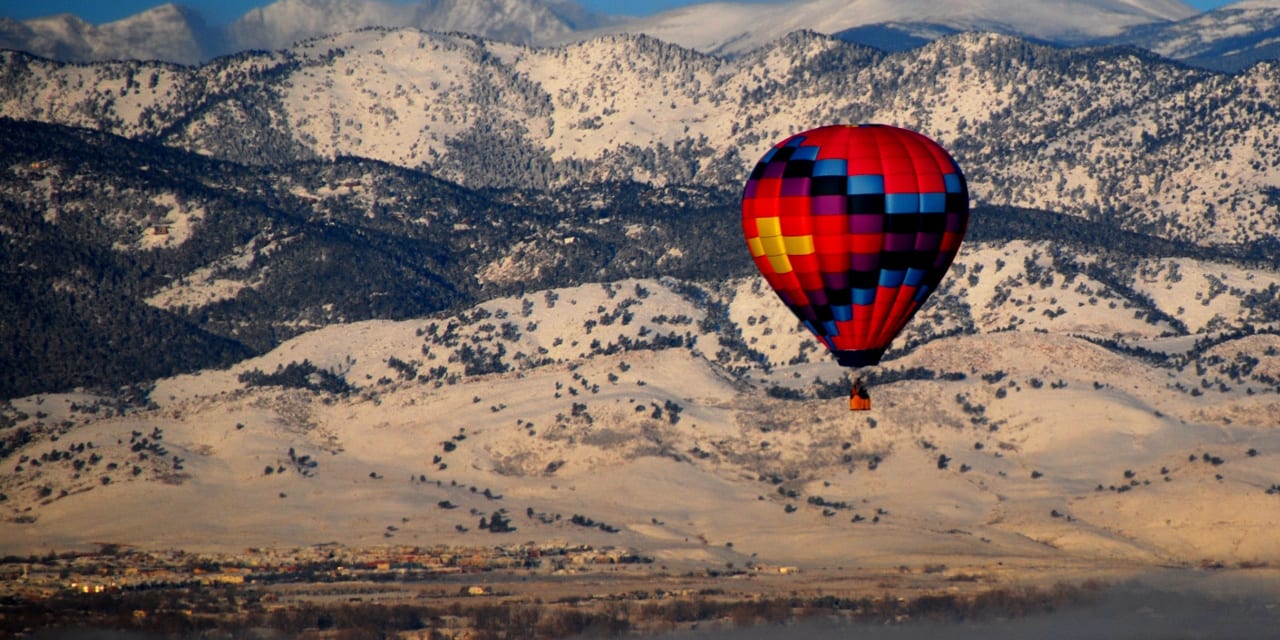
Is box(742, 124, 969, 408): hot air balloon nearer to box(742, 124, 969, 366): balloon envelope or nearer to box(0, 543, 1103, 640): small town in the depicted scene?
box(742, 124, 969, 366): balloon envelope

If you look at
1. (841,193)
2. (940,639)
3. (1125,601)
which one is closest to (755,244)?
(841,193)

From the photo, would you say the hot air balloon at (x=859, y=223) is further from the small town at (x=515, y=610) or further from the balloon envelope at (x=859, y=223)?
the small town at (x=515, y=610)

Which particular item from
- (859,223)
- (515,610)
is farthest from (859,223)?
(515,610)

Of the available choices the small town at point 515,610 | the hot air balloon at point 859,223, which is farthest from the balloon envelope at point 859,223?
the small town at point 515,610

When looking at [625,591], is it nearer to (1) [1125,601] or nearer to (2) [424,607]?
(2) [424,607]

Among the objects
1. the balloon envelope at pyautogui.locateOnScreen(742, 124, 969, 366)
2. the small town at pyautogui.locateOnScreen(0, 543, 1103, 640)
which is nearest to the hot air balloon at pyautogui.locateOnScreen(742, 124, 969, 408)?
the balloon envelope at pyautogui.locateOnScreen(742, 124, 969, 366)

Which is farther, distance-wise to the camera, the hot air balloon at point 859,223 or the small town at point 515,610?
the small town at point 515,610

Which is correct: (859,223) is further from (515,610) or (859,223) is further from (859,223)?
(515,610)

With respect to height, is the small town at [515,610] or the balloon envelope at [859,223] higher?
the balloon envelope at [859,223]
